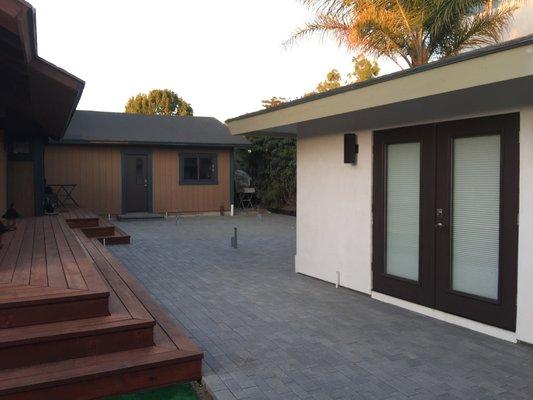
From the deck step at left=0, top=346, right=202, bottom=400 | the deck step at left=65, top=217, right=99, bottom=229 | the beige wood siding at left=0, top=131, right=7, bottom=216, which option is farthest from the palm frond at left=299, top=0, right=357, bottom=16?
the deck step at left=0, top=346, right=202, bottom=400

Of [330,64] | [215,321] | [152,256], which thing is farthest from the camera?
[330,64]

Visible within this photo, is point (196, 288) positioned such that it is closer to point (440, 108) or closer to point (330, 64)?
point (440, 108)

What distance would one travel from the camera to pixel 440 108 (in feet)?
15.9

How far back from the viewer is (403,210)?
546 cm

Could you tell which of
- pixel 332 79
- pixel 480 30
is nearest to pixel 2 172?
pixel 480 30

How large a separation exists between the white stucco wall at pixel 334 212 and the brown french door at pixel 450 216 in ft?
0.65

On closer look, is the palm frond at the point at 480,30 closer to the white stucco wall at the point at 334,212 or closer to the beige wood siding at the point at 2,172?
the white stucco wall at the point at 334,212

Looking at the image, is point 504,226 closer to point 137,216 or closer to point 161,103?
point 137,216

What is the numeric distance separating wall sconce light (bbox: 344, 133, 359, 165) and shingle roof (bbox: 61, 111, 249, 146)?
36.5 feet

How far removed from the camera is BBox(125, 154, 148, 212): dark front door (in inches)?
644

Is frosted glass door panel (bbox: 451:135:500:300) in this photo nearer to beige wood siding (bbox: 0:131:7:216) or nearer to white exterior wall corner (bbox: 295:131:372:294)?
white exterior wall corner (bbox: 295:131:372:294)

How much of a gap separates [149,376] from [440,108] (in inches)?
139

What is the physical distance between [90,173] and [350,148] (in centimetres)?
1180

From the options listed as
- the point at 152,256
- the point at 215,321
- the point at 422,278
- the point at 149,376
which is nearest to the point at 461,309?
the point at 422,278
